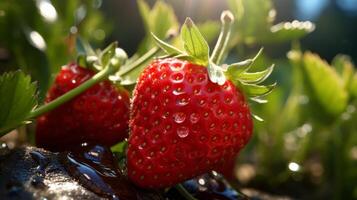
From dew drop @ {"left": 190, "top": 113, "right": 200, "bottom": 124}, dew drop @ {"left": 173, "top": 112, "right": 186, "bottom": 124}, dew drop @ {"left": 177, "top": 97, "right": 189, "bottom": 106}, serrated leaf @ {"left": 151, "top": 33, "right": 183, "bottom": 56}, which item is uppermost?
serrated leaf @ {"left": 151, "top": 33, "right": 183, "bottom": 56}

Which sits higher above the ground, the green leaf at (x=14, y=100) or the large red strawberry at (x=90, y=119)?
the green leaf at (x=14, y=100)

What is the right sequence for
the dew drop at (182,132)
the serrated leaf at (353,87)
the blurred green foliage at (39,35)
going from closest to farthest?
the dew drop at (182,132) → the blurred green foliage at (39,35) → the serrated leaf at (353,87)

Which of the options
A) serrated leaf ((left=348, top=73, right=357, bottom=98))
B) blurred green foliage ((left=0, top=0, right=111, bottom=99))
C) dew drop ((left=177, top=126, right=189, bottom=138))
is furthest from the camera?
serrated leaf ((left=348, top=73, right=357, bottom=98))

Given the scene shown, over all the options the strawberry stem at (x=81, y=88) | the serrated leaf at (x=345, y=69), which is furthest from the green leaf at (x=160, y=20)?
the strawberry stem at (x=81, y=88)

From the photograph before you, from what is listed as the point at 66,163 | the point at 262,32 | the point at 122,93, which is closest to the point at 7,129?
the point at 66,163

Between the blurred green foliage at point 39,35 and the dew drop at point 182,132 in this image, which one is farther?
the blurred green foliage at point 39,35

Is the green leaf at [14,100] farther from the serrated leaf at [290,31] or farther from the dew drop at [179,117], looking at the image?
the serrated leaf at [290,31]

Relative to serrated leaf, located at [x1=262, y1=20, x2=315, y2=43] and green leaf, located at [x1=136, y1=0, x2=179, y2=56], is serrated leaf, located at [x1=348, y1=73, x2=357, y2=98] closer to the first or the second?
serrated leaf, located at [x1=262, y1=20, x2=315, y2=43]

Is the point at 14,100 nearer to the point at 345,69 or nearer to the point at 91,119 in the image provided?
the point at 91,119

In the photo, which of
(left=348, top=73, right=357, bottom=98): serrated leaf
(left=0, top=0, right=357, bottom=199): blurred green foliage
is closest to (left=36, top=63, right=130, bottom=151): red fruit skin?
(left=0, top=0, right=357, bottom=199): blurred green foliage
